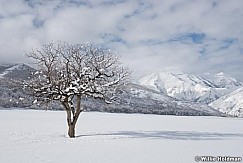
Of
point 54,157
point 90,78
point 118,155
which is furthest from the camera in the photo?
point 90,78

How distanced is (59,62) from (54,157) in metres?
14.8

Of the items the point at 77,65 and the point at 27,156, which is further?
the point at 77,65

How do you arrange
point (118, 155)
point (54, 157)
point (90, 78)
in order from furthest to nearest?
point (90, 78), point (118, 155), point (54, 157)

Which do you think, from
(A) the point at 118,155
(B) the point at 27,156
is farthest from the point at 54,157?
(A) the point at 118,155

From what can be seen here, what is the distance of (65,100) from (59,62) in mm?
3864

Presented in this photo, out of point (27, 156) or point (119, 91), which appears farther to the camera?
point (119, 91)

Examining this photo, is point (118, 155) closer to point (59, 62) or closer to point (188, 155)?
point (188, 155)

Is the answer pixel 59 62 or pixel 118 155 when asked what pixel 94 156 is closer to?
pixel 118 155

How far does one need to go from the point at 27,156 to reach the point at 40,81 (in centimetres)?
1354

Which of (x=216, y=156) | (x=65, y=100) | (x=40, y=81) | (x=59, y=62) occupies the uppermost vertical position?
(x=59, y=62)

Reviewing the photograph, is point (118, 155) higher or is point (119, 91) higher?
point (119, 91)

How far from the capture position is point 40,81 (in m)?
30.3

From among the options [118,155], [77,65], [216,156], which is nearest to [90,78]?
[77,65]

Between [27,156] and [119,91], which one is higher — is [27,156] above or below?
below
